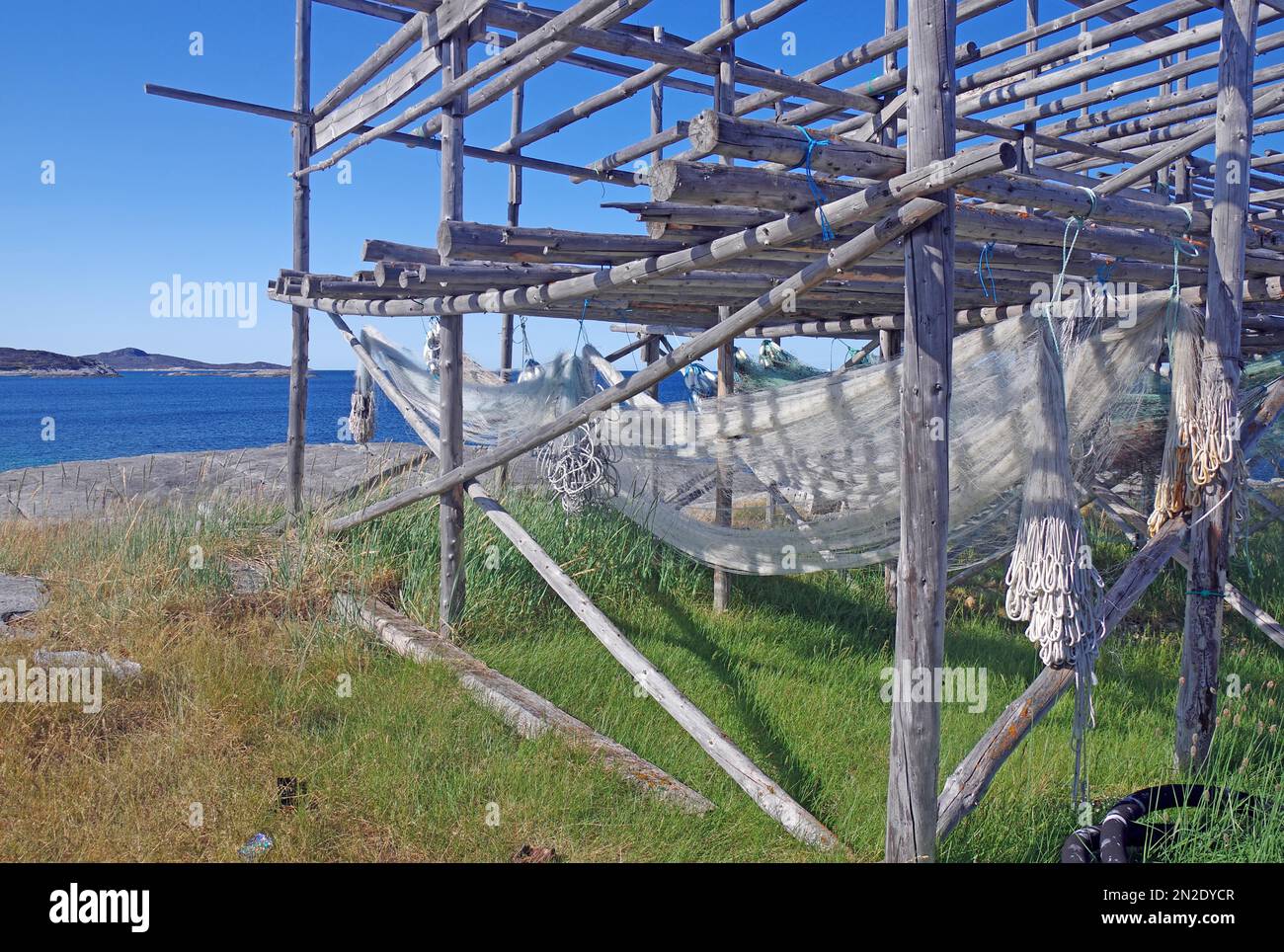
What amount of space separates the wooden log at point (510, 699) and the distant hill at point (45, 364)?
99.2 m

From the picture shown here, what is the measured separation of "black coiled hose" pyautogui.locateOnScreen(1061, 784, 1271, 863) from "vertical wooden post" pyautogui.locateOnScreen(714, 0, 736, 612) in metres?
2.45

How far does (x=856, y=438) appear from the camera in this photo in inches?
156

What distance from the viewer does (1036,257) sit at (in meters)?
3.43

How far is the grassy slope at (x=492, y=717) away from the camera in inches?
122

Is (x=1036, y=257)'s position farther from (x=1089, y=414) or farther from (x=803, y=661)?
(x=803, y=661)

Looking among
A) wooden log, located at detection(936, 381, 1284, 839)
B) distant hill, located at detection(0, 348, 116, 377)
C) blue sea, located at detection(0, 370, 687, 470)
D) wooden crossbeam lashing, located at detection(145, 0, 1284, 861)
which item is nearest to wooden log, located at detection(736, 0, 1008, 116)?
wooden crossbeam lashing, located at detection(145, 0, 1284, 861)

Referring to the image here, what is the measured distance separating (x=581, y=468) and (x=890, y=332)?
2.07 meters

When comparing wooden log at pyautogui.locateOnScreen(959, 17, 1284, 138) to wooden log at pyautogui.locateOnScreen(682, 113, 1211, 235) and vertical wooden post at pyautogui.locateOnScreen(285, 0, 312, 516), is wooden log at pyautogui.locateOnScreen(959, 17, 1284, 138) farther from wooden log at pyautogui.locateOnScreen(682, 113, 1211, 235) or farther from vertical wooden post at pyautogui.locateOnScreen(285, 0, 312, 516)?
vertical wooden post at pyautogui.locateOnScreen(285, 0, 312, 516)

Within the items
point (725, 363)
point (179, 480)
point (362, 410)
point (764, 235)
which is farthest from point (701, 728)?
point (179, 480)

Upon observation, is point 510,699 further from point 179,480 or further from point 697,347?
point 179,480

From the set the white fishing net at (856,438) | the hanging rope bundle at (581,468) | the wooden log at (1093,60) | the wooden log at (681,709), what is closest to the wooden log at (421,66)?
the white fishing net at (856,438)

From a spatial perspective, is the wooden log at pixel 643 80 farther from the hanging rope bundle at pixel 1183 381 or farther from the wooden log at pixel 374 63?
the hanging rope bundle at pixel 1183 381
